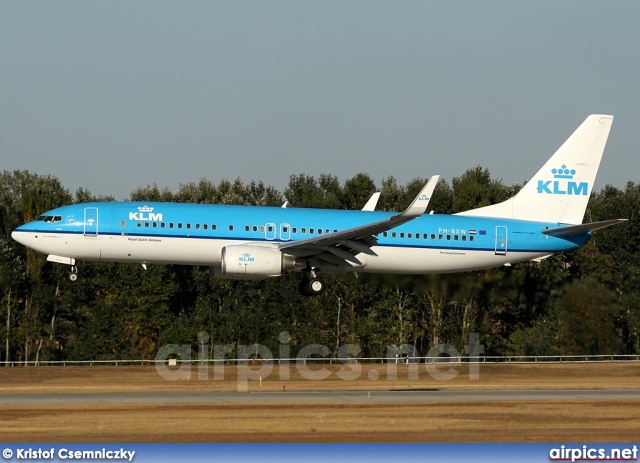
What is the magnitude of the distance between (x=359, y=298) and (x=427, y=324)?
19.9ft

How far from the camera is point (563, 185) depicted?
49.5m

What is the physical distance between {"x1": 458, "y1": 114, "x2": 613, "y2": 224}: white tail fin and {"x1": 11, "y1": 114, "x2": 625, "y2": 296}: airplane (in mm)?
62

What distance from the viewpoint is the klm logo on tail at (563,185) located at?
49188mm

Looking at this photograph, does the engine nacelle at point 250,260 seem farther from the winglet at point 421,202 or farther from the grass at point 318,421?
the winglet at point 421,202

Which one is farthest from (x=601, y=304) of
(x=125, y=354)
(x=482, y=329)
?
(x=125, y=354)

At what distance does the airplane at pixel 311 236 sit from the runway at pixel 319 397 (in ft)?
22.4

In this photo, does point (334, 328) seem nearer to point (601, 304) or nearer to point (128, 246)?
point (601, 304)

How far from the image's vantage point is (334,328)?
7138 centimetres

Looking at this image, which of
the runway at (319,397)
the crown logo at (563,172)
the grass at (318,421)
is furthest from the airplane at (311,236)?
the runway at (319,397)

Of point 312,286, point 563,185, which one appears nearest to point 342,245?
point 312,286

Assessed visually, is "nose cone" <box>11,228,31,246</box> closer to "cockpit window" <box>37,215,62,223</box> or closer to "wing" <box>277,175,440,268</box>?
"cockpit window" <box>37,215,62,223</box>

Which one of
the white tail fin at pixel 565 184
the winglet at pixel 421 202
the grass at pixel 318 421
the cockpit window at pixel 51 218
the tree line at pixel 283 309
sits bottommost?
the grass at pixel 318 421

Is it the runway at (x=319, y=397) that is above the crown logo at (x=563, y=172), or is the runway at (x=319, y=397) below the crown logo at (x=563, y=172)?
below

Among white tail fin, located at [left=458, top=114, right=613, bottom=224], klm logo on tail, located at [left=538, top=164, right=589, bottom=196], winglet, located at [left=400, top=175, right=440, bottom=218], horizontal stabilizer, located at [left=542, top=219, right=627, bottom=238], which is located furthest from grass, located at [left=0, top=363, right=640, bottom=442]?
klm logo on tail, located at [left=538, top=164, right=589, bottom=196]
